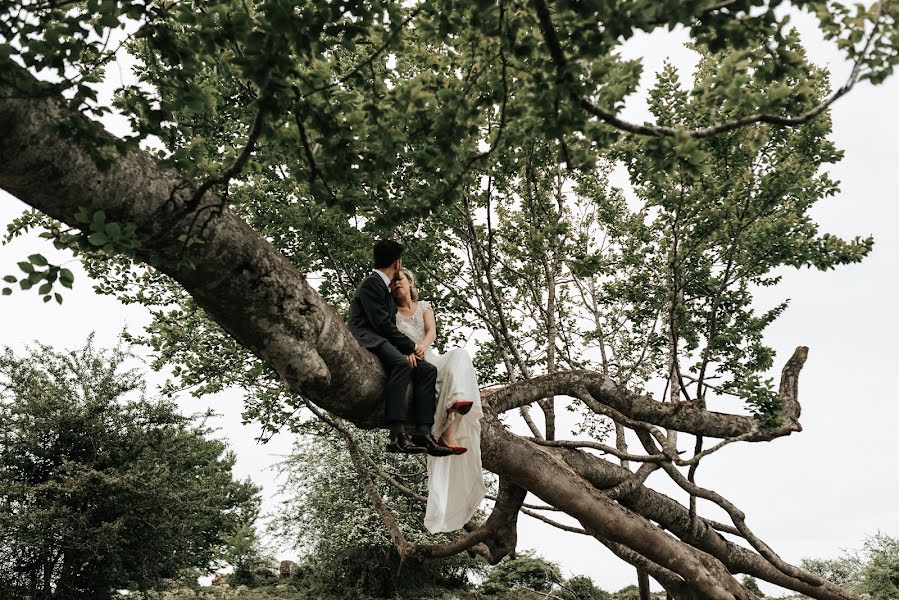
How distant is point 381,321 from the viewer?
591 centimetres

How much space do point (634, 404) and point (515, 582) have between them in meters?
11.9

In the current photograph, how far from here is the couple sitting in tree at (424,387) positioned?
5.73 m

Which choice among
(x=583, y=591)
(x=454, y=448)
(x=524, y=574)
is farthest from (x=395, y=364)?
(x=524, y=574)

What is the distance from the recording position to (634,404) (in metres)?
8.74

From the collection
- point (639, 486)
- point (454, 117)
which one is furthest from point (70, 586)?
point (454, 117)

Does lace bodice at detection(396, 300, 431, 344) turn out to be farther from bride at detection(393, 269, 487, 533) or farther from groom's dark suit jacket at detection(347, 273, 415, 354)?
groom's dark suit jacket at detection(347, 273, 415, 354)

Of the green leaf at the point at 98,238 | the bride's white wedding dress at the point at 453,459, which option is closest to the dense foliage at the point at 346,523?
the bride's white wedding dress at the point at 453,459

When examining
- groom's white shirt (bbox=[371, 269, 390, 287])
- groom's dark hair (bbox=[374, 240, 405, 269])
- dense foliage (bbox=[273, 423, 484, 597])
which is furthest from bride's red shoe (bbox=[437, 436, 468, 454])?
dense foliage (bbox=[273, 423, 484, 597])

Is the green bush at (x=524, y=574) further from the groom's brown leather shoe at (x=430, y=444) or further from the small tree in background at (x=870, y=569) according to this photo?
the groom's brown leather shoe at (x=430, y=444)

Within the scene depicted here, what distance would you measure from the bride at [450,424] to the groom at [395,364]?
0.79ft

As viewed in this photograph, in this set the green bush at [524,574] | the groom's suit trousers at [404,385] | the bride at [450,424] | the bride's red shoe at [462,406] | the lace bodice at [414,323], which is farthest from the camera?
the green bush at [524,574]

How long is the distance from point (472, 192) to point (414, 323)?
5.08 m

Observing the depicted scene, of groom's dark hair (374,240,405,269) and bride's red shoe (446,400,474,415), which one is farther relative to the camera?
groom's dark hair (374,240,405,269)

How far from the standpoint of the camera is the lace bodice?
21.8 feet
